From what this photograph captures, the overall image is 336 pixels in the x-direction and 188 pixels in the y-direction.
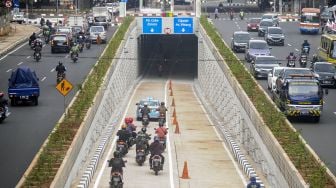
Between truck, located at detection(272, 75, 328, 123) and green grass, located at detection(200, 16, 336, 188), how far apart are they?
110cm

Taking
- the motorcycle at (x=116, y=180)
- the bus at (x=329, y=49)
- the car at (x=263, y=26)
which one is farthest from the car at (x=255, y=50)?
the motorcycle at (x=116, y=180)

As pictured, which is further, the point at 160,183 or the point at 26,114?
the point at 26,114

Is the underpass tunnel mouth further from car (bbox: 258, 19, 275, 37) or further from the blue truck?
the blue truck

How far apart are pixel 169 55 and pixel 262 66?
38.2 metres

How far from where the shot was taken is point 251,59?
Answer: 66.2 meters

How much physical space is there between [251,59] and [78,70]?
1183 cm

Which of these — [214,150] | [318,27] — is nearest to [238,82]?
[214,150]

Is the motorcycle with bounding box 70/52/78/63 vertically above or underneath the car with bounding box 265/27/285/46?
underneath

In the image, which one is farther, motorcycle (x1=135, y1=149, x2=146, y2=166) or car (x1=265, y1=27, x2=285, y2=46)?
car (x1=265, y1=27, x2=285, y2=46)

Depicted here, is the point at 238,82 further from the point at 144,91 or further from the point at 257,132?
the point at 144,91

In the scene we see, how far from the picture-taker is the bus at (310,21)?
305ft

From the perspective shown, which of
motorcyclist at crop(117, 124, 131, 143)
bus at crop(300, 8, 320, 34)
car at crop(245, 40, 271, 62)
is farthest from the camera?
bus at crop(300, 8, 320, 34)

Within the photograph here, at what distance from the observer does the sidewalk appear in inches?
3049

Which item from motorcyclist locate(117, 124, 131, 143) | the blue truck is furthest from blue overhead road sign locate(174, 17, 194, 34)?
motorcyclist locate(117, 124, 131, 143)
